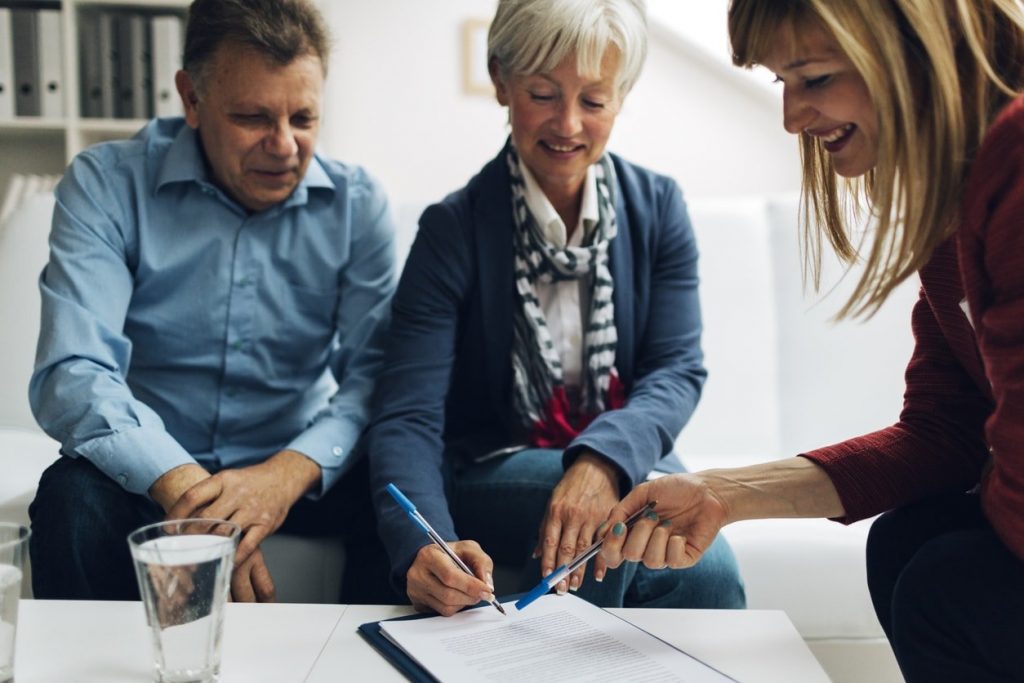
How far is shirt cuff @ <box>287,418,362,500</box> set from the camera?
1.49 meters

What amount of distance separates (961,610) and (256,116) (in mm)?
1175

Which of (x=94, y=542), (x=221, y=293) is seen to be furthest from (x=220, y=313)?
(x=94, y=542)

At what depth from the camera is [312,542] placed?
151 centimetres

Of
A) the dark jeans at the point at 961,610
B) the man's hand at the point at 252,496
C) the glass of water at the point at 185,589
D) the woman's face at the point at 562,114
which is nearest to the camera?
the glass of water at the point at 185,589

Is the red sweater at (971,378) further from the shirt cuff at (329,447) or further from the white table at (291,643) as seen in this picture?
the shirt cuff at (329,447)

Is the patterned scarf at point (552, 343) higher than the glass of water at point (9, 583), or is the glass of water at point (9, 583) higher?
the patterned scarf at point (552, 343)

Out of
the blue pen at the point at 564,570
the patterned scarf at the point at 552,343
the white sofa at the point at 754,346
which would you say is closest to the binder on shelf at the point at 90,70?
the white sofa at the point at 754,346

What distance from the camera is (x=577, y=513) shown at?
1167 millimetres

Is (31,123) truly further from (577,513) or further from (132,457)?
(577,513)

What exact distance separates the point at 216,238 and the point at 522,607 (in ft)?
2.88

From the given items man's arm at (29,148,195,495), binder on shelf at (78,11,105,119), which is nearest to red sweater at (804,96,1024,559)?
man's arm at (29,148,195,495)

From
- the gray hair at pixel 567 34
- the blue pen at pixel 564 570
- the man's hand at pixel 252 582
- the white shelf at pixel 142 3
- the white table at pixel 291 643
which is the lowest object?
the man's hand at pixel 252 582

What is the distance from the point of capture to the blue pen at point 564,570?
1.01 metres

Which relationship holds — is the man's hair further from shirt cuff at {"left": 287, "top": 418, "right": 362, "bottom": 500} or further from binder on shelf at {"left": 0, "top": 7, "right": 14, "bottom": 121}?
binder on shelf at {"left": 0, "top": 7, "right": 14, "bottom": 121}
